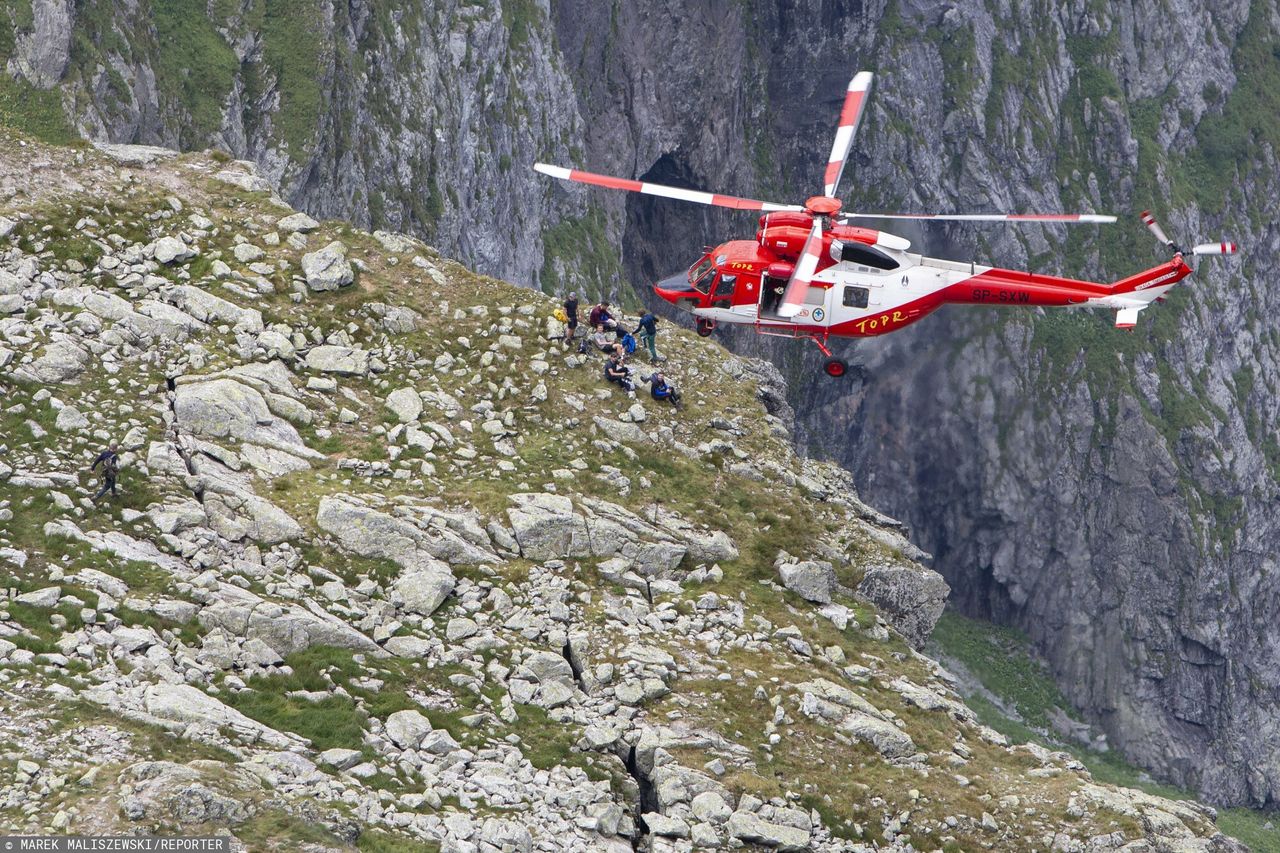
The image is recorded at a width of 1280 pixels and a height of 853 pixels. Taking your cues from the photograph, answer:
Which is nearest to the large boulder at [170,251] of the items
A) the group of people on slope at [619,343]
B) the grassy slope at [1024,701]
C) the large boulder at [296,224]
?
the large boulder at [296,224]

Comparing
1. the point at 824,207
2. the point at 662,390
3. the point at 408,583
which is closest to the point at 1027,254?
the point at 824,207

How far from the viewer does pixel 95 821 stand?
2234cm

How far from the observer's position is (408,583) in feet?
106

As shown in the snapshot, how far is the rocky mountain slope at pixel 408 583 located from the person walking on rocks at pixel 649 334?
1122 mm

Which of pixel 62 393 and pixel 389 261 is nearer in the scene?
pixel 62 393

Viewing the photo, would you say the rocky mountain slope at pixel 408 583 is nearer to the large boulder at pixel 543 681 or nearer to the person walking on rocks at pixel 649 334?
the large boulder at pixel 543 681

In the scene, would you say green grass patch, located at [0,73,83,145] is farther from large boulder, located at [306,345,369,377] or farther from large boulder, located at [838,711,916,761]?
large boulder, located at [838,711,916,761]

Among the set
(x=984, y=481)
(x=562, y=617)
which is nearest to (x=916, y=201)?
(x=984, y=481)

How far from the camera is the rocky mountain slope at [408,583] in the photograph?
2630cm

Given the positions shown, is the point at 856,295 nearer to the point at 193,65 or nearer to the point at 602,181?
the point at 602,181

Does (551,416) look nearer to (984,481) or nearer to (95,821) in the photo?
(95,821)

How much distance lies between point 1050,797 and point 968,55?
400ft

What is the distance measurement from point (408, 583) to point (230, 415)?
707 cm

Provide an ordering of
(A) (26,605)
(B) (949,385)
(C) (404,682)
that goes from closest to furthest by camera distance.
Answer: (A) (26,605) < (C) (404,682) < (B) (949,385)
